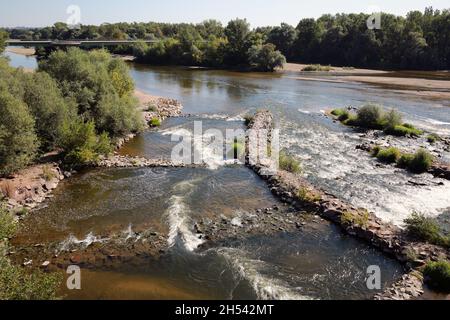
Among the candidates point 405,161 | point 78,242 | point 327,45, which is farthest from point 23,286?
point 327,45

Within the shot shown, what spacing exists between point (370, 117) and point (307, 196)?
85.3ft

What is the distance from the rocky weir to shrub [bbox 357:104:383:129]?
20.8m

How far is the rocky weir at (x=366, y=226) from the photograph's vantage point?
18938 mm

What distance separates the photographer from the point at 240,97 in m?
67.6

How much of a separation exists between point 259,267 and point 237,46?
105713mm

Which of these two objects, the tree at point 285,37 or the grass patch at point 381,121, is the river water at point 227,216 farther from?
the tree at point 285,37

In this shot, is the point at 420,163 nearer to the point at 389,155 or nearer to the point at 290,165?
the point at 389,155

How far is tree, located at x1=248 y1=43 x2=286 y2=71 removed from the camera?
106 m

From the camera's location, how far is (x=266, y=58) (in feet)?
351

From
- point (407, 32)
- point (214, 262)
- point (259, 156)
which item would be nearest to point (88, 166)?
point (259, 156)

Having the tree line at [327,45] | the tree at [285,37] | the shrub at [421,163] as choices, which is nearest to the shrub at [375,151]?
the shrub at [421,163]

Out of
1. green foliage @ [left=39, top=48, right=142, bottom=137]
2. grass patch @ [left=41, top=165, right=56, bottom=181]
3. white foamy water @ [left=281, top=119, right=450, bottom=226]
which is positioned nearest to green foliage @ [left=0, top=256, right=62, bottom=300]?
grass patch @ [left=41, top=165, right=56, bottom=181]
